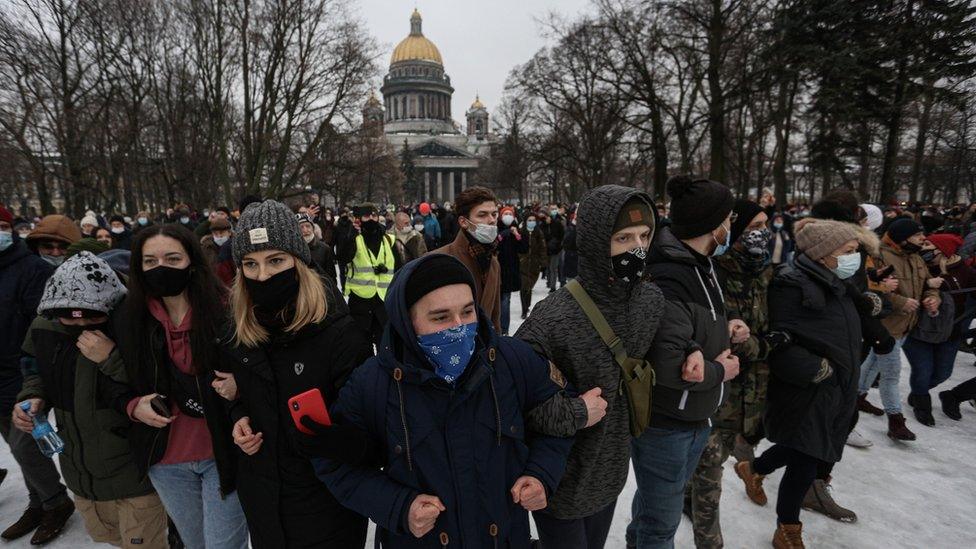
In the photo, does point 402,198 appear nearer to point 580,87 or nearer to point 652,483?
point 580,87

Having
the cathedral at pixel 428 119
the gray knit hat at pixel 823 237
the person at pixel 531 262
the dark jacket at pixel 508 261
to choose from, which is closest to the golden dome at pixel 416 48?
the cathedral at pixel 428 119

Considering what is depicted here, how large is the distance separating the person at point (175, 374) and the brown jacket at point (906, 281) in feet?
17.7

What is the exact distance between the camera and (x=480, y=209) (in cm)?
385

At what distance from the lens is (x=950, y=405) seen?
4801 millimetres

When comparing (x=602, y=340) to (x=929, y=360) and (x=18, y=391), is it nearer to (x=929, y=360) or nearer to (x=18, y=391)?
(x=18, y=391)

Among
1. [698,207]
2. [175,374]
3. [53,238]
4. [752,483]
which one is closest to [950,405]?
[752,483]

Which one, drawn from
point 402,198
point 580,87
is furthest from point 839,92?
point 402,198

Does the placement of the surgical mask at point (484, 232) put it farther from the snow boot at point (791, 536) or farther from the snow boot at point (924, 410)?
the snow boot at point (924, 410)

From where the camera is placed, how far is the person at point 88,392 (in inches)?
83.0

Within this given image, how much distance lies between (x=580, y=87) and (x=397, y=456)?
2377 centimetres

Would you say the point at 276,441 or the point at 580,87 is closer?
the point at 276,441

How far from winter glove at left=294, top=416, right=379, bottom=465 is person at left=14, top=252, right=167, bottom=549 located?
1.30 meters

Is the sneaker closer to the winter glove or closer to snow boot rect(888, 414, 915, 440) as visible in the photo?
snow boot rect(888, 414, 915, 440)

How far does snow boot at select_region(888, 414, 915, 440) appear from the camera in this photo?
4.30m
